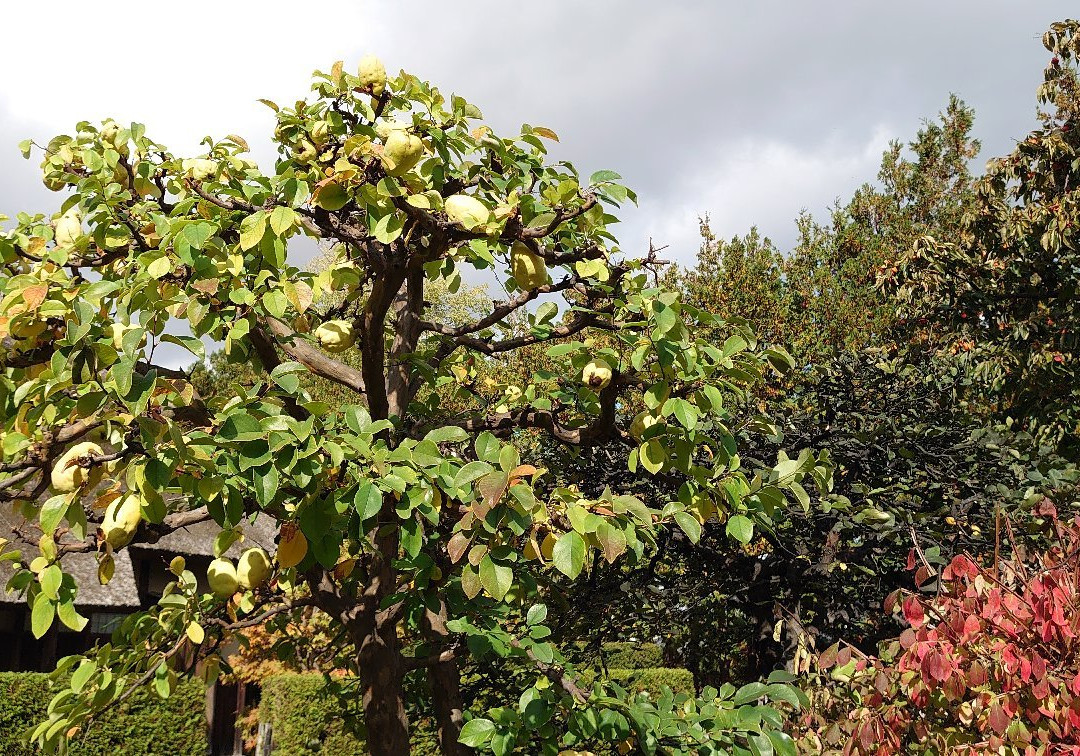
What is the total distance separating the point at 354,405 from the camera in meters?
2.55

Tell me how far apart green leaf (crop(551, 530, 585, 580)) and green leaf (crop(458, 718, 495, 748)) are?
2.98 feet

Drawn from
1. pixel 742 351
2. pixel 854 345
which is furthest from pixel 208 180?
pixel 854 345

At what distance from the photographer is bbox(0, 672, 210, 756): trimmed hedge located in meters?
11.2

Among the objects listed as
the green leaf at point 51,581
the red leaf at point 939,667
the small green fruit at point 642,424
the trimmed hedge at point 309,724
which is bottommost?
the trimmed hedge at point 309,724

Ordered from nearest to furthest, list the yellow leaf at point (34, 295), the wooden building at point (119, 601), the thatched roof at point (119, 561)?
the yellow leaf at point (34, 295) < the thatched roof at point (119, 561) < the wooden building at point (119, 601)

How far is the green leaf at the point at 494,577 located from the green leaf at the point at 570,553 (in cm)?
13

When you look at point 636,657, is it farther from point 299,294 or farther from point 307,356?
point 299,294

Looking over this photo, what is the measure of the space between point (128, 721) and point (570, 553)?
12051 mm

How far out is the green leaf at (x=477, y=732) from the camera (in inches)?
111

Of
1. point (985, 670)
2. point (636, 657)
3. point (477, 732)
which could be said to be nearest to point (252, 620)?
point (477, 732)

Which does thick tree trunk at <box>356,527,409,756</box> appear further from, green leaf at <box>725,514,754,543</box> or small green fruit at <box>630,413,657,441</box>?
green leaf at <box>725,514,754,543</box>

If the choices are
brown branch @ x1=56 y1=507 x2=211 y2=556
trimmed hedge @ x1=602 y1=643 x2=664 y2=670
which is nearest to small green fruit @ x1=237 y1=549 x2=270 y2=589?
brown branch @ x1=56 y1=507 x2=211 y2=556

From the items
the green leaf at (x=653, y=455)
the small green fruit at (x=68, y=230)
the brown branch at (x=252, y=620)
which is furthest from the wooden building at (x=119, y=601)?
the green leaf at (x=653, y=455)

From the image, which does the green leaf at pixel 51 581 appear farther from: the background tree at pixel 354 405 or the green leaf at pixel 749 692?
the green leaf at pixel 749 692
